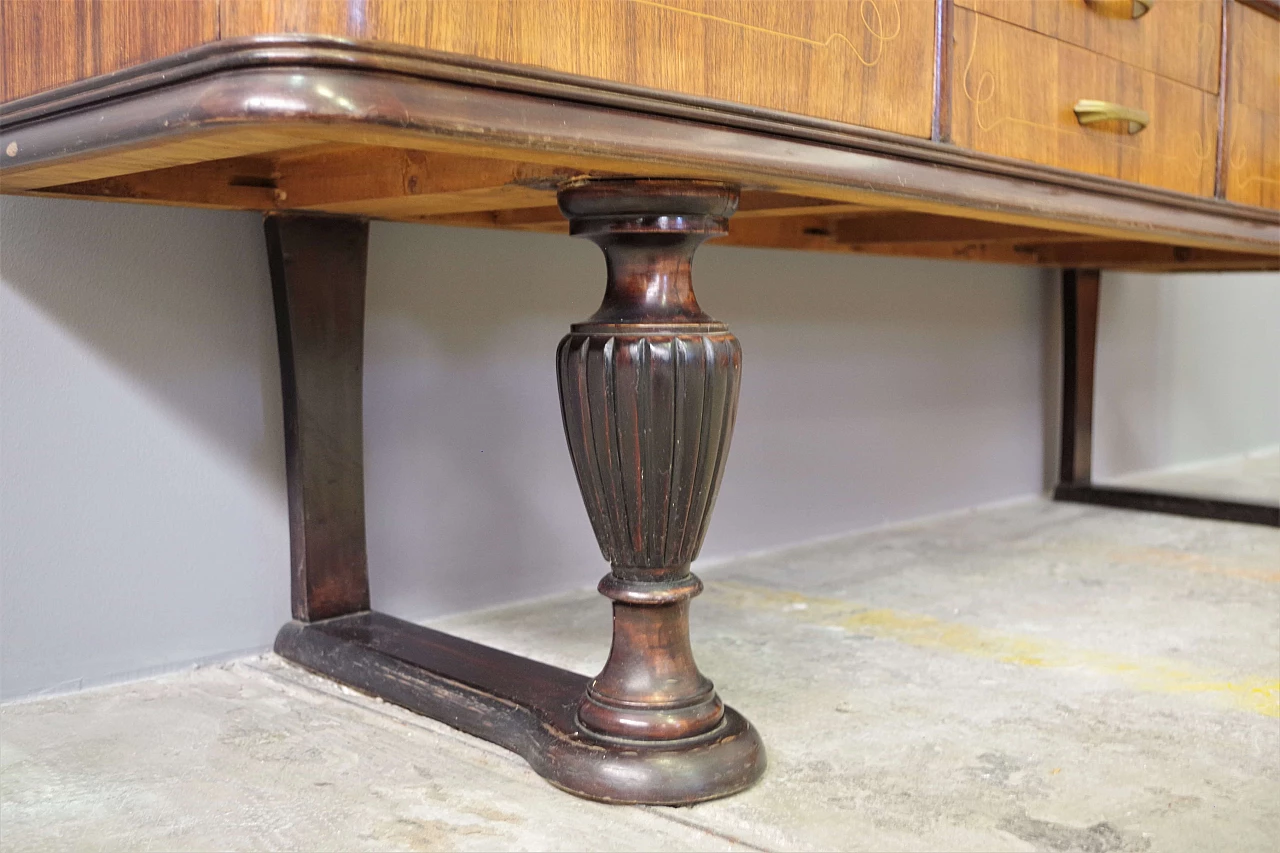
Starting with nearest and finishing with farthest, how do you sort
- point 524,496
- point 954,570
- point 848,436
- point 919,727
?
point 919,727 < point 524,496 < point 954,570 < point 848,436

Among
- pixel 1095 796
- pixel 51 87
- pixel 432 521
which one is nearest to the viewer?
pixel 51 87

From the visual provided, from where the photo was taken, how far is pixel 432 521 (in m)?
1.43

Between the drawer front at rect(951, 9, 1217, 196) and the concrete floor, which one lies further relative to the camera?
the drawer front at rect(951, 9, 1217, 196)

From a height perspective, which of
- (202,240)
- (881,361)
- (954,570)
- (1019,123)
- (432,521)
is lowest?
(954,570)

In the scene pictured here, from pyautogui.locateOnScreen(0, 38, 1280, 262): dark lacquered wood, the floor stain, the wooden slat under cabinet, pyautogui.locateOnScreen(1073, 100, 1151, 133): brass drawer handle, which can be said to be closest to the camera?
pyautogui.locateOnScreen(0, 38, 1280, 262): dark lacquered wood

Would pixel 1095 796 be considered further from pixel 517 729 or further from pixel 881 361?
pixel 881 361

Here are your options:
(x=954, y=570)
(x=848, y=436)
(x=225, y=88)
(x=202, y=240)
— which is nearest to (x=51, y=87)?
(x=225, y=88)

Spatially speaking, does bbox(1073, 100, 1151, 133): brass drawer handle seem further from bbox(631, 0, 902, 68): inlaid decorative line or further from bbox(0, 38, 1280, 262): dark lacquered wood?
bbox(631, 0, 902, 68): inlaid decorative line

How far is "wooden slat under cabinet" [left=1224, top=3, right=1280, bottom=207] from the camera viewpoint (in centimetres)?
145

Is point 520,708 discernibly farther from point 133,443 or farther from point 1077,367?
point 1077,367

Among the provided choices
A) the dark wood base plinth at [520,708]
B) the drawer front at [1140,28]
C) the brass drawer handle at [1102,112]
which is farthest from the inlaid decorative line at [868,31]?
the dark wood base plinth at [520,708]

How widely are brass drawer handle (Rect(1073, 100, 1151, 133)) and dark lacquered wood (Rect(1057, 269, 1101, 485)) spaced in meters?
1.20

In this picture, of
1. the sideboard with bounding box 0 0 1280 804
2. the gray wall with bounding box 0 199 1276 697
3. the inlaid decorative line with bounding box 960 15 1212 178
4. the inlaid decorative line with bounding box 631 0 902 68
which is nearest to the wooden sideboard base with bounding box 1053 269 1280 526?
the gray wall with bounding box 0 199 1276 697

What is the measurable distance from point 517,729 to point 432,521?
0.50 meters
